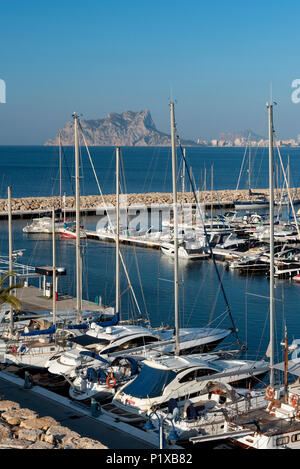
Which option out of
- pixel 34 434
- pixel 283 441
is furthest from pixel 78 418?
pixel 283 441

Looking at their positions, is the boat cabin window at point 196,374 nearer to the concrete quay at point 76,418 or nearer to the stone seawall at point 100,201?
the concrete quay at point 76,418

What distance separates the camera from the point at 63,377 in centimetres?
2117

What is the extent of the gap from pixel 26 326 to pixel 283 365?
11.0 meters

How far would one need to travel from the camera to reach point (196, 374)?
18672 millimetres

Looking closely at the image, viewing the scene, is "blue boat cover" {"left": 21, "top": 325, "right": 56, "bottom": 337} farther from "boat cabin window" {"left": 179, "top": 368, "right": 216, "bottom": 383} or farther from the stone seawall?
the stone seawall

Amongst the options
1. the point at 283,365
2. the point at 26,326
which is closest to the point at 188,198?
the point at 26,326

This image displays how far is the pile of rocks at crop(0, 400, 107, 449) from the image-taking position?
1348 cm

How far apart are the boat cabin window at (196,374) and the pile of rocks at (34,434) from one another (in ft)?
14.9

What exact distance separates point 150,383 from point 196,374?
1381mm

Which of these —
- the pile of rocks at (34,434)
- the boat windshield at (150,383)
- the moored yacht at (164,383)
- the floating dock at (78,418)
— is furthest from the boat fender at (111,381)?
the pile of rocks at (34,434)

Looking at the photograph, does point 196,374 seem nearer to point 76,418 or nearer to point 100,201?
point 76,418
